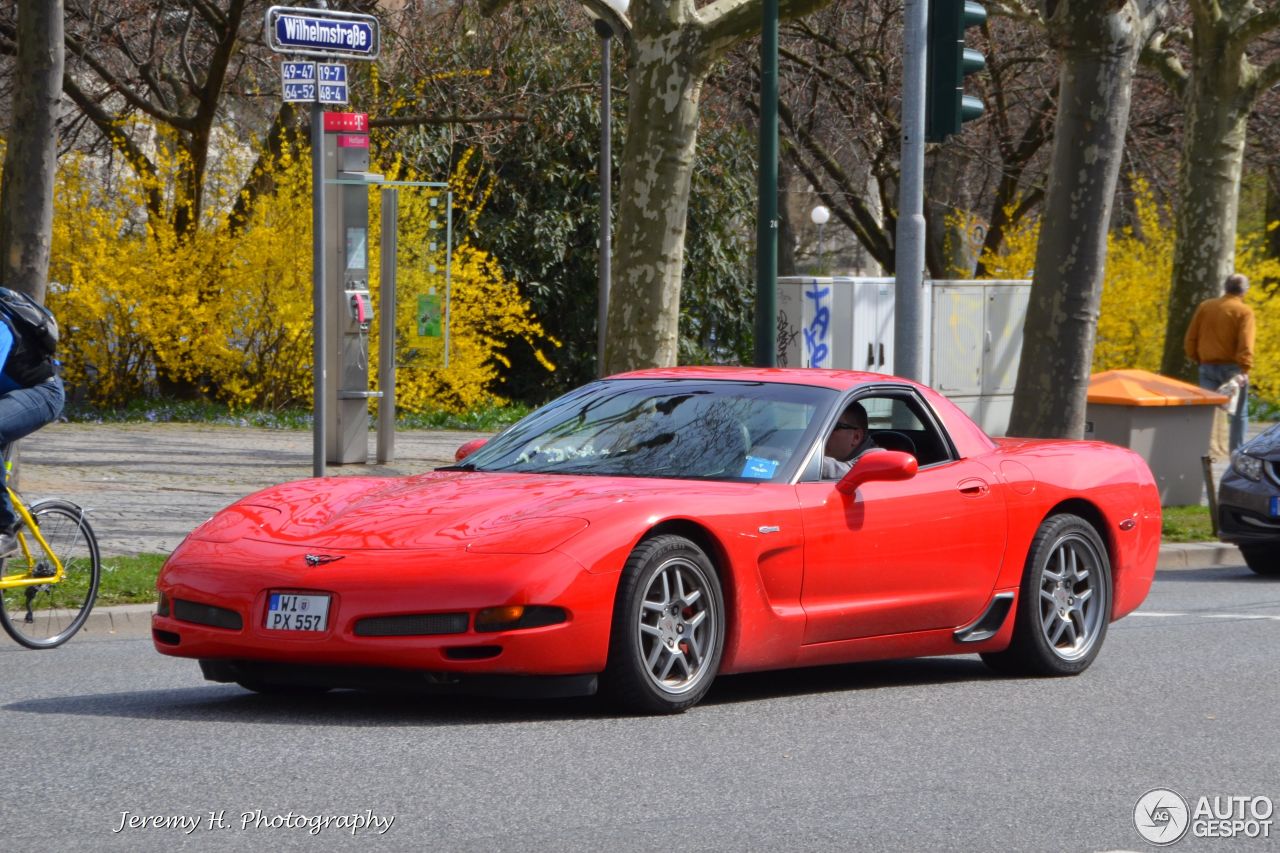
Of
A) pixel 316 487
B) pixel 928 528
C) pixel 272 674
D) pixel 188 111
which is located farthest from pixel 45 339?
pixel 188 111

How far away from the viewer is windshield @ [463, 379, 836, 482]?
25.5ft

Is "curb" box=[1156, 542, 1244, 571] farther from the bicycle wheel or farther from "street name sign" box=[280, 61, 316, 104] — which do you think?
the bicycle wheel

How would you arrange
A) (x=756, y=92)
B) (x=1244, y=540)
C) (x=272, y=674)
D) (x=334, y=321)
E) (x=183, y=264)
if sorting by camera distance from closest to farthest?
(x=272, y=674) < (x=1244, y=540) < (x=334, y=321) < (x=183, y=264) < (x=756, y=92)

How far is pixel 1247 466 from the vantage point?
1423 cm

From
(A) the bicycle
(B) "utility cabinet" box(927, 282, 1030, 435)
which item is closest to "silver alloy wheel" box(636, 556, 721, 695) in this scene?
(A) the bicycle

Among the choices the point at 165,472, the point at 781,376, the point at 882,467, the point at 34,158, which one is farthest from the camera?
the point at 165,472

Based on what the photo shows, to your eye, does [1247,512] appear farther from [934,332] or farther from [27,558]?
[934,332]

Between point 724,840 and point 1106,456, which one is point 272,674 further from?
point 1106,456

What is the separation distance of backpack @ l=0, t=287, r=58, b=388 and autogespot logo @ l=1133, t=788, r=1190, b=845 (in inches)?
202

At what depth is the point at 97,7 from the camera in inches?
956

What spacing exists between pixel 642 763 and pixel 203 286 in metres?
17.8

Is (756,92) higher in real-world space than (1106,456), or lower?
higher

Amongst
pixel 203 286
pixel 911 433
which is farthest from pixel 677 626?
pixel 203 286

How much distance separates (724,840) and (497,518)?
2032mm
